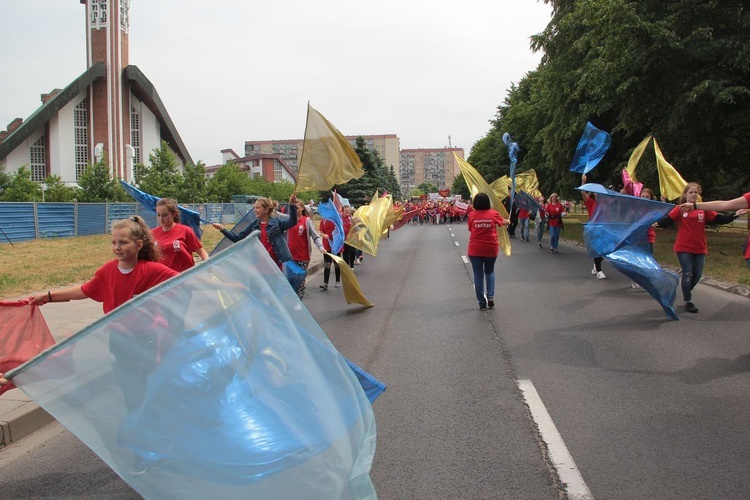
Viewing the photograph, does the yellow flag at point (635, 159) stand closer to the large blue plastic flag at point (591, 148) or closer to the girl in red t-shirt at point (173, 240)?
the large blue plastic flag at point (591, 148)

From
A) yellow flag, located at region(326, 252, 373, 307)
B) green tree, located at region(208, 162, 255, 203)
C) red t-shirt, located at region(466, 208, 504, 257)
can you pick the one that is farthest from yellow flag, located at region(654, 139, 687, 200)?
green tree, located at region(208, 162, 255, 203)

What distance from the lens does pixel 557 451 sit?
159 inches

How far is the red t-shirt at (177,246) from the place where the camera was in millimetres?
5961

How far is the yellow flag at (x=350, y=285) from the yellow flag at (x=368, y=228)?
3.05 m

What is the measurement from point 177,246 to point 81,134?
62343mm

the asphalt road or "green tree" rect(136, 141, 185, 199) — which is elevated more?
"green tree" rect(136, 141, 185, 199)

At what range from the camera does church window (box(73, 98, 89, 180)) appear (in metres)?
60.2

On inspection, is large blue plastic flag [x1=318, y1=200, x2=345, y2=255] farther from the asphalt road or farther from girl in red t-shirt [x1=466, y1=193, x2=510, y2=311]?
girl in red t-shirt [x1=466, y1=193, x2=510, y2=311]

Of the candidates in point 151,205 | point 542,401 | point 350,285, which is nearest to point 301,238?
point 350,285

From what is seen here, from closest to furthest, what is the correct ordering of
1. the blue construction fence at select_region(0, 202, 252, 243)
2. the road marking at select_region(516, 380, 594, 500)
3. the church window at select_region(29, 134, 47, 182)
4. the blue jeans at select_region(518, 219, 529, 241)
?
the road marking at select_region(516, 380, 594, 500), the blue construction fence at select_region(0, 202, 252, 243), the blue jeans at select_region(518, 219, 529, 241), the church window at select_region(29, 134, 47, 182)

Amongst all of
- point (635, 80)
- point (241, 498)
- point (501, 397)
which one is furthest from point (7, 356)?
point (635, 80)

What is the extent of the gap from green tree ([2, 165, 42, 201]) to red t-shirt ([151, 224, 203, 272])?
31.7 metres

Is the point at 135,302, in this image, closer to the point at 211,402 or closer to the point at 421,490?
the point at 211,402

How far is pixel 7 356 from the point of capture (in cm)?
400
